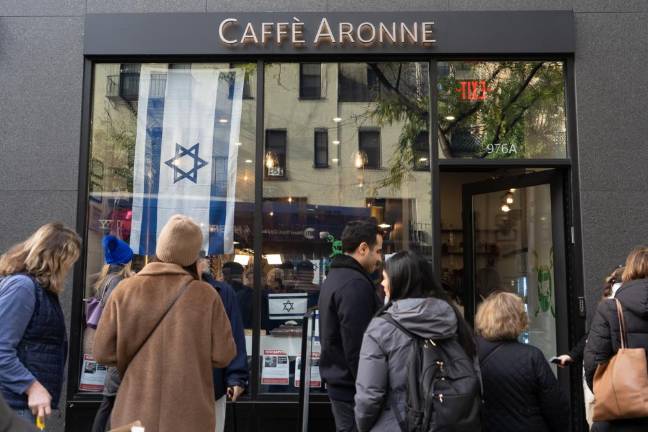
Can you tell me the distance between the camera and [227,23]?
695cm

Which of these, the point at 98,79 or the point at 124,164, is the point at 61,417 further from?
the point at 98,79

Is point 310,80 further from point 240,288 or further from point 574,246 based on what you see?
point 574,246

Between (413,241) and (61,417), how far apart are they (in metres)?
3.91

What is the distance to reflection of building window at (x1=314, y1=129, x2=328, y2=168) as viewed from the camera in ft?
24.0

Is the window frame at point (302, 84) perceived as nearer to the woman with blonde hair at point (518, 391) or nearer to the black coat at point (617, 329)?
the black coat at point (617, 329)

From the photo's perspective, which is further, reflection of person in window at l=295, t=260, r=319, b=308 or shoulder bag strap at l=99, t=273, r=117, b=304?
reflection of person in window at l=295, t=260, r=319, b=308

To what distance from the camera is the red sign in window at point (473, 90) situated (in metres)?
7.08

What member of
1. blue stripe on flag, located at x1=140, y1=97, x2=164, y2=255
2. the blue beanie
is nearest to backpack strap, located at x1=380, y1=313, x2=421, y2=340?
the blue beanie

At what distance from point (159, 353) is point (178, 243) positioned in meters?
0.62

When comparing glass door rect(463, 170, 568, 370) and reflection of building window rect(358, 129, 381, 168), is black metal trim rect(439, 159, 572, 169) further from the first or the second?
reflection of building window rect(358, 129, 381, 168)

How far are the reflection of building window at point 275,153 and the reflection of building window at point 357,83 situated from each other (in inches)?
30.5

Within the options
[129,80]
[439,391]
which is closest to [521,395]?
[439,391]

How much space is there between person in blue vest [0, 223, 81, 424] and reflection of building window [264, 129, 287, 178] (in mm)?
3324

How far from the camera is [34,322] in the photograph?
3783 mm
